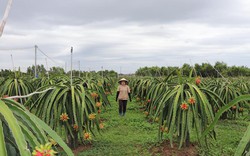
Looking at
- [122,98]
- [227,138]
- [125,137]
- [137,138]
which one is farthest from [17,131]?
[122,98]

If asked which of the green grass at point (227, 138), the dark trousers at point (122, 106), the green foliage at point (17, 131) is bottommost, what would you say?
the green grass at point (227, 138)

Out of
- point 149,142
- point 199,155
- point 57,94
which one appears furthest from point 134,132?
point 57,94

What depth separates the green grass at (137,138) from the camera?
4621 mm

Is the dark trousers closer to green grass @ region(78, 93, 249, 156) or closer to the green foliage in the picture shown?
green grass @ region(78, 93, 249, 156)

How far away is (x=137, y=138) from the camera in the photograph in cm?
552

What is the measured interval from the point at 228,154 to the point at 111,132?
255cm

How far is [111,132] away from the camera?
6133 millimetres

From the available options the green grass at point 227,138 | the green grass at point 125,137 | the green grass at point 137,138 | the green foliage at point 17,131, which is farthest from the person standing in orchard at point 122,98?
the green foliage at point 17,131

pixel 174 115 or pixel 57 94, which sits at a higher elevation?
pixel 57 94

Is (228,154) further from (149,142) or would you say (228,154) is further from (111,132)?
(111,132)

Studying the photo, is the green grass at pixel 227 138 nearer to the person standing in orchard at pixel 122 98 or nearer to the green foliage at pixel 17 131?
the person standing in orchard at pixel 122 98

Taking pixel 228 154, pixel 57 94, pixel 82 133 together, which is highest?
pixel 57 94

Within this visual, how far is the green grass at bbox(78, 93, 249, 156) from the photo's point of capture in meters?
4.62

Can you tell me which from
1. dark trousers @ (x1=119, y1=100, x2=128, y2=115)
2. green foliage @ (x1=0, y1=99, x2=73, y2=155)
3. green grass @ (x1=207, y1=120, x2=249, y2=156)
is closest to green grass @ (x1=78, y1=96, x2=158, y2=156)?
dark trousers @ (x1=119, y1=100, x2=128, y2=115)
